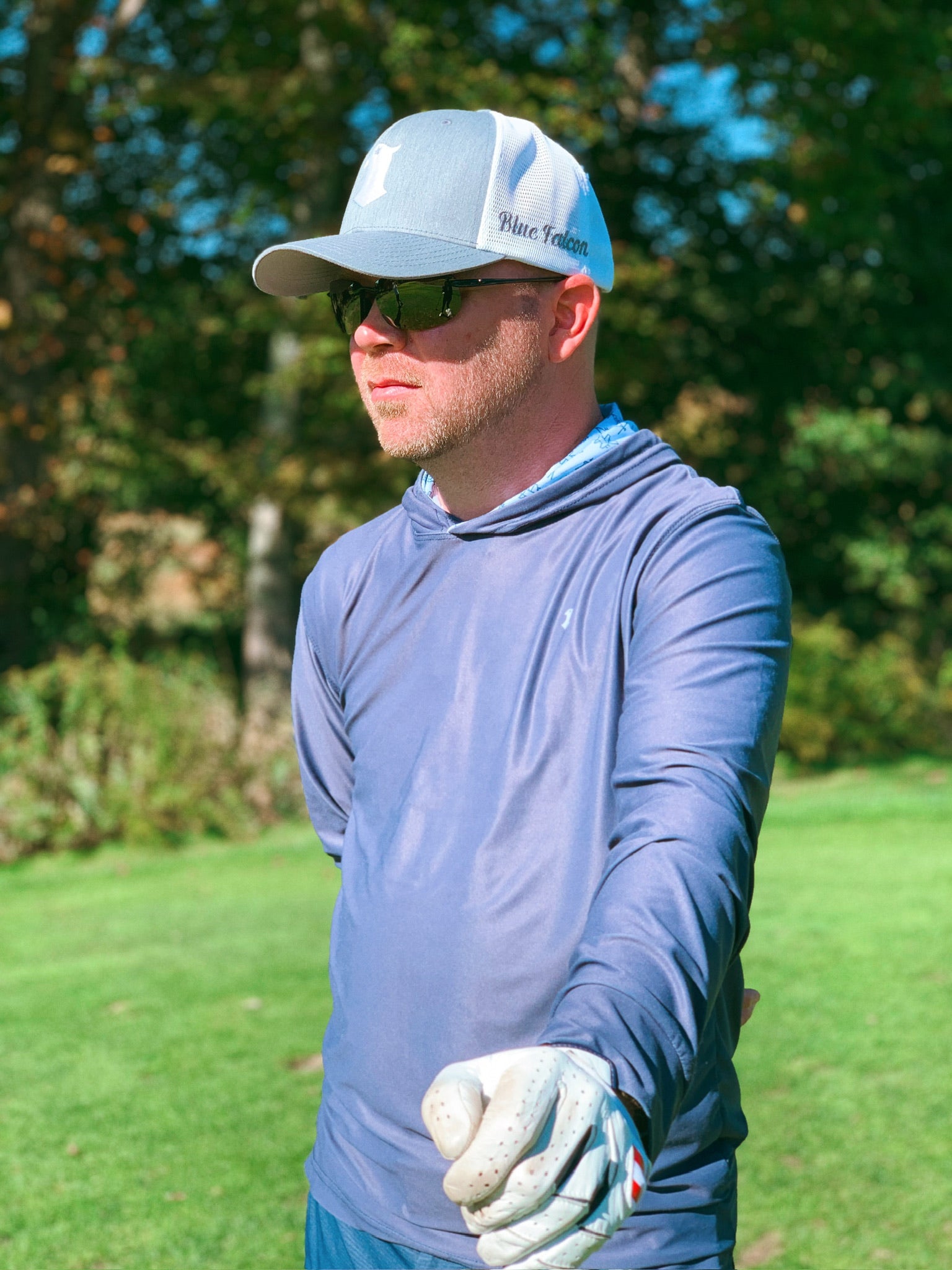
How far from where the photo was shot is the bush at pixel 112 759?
11.2 metres

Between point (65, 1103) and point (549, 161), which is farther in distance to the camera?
point (65, 1103)

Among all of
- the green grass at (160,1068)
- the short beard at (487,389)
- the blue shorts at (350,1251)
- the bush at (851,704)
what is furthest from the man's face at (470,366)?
the bush at (851,704)

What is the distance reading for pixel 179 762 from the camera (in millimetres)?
11750

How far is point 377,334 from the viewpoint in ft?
6.70

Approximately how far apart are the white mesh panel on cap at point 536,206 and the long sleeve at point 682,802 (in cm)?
49

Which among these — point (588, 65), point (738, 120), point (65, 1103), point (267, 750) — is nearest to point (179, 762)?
point (267, 750)

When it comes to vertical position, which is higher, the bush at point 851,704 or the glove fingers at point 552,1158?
the glove fingers at point 552,1158

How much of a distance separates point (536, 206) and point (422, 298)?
0.21 meters

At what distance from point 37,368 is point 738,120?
8.48 meters

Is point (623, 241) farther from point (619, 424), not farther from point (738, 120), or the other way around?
point (619, 424)

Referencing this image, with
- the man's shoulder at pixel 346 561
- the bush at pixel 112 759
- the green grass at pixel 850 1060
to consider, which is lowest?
the bush at pixel 112 759

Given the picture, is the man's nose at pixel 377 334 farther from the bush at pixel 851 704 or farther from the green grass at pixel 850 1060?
the bush at pixel 851 704

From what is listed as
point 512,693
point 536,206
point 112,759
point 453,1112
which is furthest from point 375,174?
point 112,759

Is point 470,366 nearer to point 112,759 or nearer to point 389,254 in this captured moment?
point 389,254
